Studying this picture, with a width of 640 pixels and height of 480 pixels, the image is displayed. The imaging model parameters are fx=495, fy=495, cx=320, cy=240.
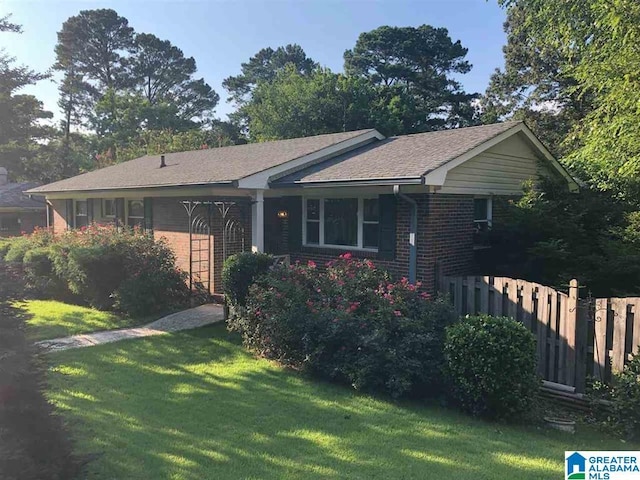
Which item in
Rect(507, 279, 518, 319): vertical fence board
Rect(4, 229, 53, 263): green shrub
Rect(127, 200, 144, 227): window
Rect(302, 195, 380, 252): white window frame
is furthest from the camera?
Rect(4, 229, 53, 263): green shrub

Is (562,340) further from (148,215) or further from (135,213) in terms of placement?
(135,213)

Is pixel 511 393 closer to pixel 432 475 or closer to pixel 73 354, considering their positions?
pixel 432 475

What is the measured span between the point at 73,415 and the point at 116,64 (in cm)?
5025

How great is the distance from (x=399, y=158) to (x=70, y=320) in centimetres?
797

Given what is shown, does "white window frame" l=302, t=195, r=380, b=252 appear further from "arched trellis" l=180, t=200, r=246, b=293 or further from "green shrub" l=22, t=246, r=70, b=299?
"green shrub" l=22, t=246, r=70, b=299

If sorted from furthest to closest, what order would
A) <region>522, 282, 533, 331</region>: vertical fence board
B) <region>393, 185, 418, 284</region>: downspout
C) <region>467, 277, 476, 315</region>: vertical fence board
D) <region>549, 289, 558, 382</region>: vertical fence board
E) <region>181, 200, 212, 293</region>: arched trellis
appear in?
1. <region>181, 200, 212, 293</region>: arched trellis
2. <region>393, 185, 418, 284</region>: downspout
3. <region>467, 277, 476, 315</region>: vertical fence board
4. <region>522, 282, 533, 331</region>: vertical fence board
5. <region>549, 289, 558, 382</region>: vertical fence board

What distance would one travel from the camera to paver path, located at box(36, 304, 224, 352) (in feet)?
29.8

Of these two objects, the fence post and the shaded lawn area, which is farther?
the fence post

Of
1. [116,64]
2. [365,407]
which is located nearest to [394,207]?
[365,407]

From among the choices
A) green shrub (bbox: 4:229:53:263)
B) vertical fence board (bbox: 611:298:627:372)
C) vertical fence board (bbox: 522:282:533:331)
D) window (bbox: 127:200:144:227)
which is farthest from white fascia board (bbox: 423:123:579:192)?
green shrub (bbox: 4:229:53:263)

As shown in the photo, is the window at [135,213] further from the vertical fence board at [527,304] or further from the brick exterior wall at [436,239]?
the vertical fence board at [527,304]

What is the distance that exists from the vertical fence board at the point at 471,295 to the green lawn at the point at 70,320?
6.81m

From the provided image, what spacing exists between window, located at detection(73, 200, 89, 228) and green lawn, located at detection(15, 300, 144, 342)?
→ 529 centimetres

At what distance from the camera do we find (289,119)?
3225 cm
